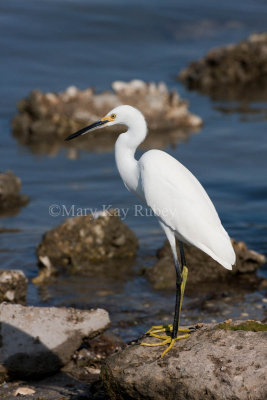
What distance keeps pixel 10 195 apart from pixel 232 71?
991 cm

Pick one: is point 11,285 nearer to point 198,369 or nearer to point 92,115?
point 198,369

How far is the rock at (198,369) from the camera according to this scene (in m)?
5.03

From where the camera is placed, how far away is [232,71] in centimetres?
1958

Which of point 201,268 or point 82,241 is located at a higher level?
point 82,241

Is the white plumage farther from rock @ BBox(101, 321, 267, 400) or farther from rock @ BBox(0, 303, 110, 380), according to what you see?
rock @ BBox(0, 303, 110, 380)

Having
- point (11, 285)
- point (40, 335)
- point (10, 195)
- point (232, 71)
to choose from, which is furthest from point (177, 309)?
point (232, 71)

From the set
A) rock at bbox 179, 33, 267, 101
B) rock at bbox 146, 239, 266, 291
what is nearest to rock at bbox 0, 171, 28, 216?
rock at bbox 146, 239, 266, 291

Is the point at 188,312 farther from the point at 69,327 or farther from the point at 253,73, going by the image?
the point at 253,73

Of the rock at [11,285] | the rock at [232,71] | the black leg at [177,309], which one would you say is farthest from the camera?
the rock at [232,71]

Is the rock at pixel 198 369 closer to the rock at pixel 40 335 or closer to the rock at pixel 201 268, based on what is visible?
the rock at pixel 40 335

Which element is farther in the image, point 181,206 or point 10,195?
point 10,195

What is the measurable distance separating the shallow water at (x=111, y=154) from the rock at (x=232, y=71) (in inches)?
23.7

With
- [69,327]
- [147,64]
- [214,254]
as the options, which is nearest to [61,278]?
[69,327]

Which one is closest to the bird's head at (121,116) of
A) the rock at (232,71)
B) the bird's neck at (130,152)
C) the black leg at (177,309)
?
the bird's neck at (130,152)
